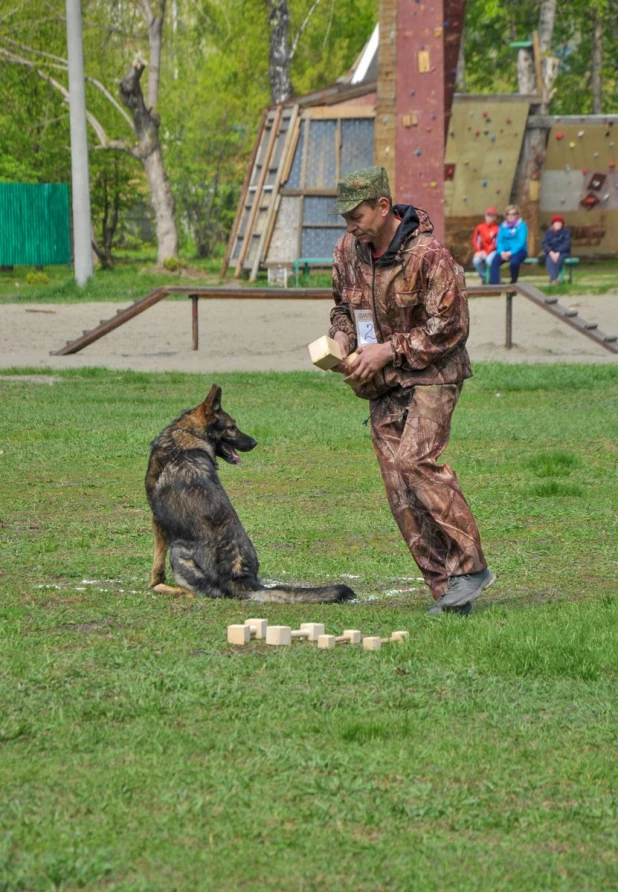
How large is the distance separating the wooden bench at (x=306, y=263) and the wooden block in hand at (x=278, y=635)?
75.7 feet

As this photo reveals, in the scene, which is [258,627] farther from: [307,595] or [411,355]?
[411,355]

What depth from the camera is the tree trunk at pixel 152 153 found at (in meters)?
31.4

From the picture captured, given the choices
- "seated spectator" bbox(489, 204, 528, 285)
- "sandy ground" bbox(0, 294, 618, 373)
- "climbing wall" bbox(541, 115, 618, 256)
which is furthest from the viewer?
"climbing wall" bbox(541, 115, 618, 256)

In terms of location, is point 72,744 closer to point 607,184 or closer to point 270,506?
point 270,506

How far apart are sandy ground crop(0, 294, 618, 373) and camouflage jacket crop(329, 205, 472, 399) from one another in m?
11.3

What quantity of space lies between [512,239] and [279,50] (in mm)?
Result: 12853

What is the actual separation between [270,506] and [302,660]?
152 inches

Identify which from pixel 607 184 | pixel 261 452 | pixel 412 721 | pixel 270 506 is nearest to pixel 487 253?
pixel 607 184

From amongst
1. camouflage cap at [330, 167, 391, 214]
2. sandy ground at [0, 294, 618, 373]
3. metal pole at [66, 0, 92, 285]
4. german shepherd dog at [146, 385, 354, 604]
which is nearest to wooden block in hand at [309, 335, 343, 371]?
camouflage cap at [330, 167, 391, 214]

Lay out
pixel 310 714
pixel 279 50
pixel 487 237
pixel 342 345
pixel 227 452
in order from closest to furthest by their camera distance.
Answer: pixel 310 714 → pixel 342 345 → pixel 227 452 → pixel 487 237 → pixel 279 50

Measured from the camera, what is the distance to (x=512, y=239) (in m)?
25.2

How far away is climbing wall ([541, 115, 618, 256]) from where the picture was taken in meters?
31.8

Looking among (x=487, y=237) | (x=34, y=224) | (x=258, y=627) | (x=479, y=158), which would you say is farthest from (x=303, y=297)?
(x=34, y=224)

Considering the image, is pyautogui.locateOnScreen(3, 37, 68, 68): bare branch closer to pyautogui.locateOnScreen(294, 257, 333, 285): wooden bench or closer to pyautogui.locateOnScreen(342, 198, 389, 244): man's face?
pyautogui.locateOnScreen(294, 257, 333, 285): wooden bench
